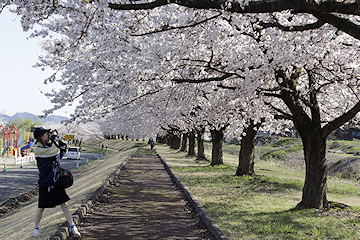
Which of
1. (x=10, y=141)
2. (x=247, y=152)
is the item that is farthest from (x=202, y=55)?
(x=10, y=141)

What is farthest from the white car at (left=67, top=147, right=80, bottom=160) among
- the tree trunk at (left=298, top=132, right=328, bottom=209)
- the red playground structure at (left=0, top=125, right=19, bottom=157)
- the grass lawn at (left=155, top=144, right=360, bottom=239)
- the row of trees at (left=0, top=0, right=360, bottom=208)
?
the tree trunk at (left=298, top=132, right=328, bottom=209)

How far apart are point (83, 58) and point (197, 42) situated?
415 cm

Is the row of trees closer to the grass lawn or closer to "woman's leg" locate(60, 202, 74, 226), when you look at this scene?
the grass lawn

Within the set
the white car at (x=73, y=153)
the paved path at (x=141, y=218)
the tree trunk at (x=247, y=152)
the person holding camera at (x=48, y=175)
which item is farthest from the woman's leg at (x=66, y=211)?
the white car at (x=73, y=153)

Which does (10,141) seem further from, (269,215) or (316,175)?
(316,175)

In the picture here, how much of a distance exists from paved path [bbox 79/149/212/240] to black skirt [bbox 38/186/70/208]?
38.6 inches

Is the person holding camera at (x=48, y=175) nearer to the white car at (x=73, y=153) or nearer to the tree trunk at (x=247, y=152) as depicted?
the tree trunk at (x=247, y=152)

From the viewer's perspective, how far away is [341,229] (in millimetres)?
6762

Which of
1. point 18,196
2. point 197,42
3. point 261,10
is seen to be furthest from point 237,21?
point 18,196

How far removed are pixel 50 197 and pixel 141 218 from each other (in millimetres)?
2879

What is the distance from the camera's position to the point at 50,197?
559 centimetres

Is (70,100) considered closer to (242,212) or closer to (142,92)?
(142,92)

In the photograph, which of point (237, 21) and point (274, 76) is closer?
point (237, 21)

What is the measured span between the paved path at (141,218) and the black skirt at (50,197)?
98 centimetres
